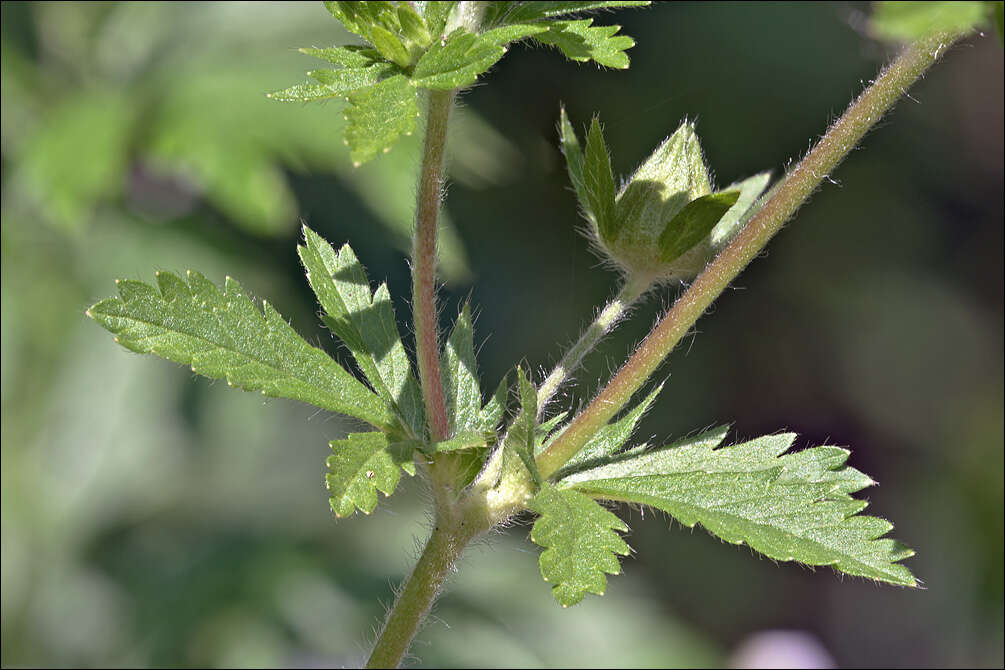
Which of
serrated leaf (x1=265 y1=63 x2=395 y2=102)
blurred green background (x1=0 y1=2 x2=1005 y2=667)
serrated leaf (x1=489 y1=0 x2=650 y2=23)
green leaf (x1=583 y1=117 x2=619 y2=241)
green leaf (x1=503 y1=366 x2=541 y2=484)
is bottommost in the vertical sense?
blurred green background (x1=0 y1=2 x2=1005 y2=667)

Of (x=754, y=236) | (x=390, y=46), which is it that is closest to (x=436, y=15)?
(x=390, y=46)

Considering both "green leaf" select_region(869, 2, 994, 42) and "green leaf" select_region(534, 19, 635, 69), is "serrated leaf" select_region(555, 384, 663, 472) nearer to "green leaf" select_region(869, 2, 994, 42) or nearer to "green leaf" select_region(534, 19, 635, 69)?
"green leaf" select_region(534, 19, 635, 69)

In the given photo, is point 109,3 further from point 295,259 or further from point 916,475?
point 916,475

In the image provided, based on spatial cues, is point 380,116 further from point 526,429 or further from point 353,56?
point 526,429

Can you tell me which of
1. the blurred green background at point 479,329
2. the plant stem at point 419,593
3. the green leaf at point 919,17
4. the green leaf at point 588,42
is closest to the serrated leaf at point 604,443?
the plant stem at point 419,593

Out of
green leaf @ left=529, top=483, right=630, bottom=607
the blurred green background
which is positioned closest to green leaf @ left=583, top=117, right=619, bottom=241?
green leaf @ left=529, top=483, right=630, bottom=607

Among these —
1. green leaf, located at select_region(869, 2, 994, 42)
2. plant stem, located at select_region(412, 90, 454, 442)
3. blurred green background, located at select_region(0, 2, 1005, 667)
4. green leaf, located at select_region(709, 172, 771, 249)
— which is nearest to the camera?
green leaf, located at select_region(869, 2, 994, 42)

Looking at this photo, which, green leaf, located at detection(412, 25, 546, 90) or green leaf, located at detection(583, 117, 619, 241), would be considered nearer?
green leaf, located at detection(412, 25, 546, 90)

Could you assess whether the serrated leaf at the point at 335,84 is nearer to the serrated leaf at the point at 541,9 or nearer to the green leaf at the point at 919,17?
the serrated leaf at the point at 541,9
